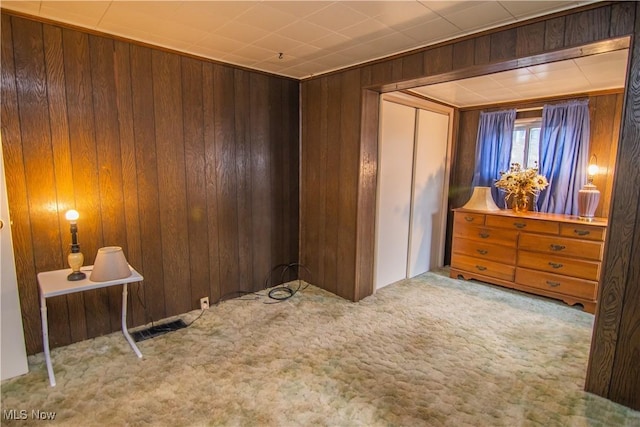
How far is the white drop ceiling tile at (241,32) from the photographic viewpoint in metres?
2.31

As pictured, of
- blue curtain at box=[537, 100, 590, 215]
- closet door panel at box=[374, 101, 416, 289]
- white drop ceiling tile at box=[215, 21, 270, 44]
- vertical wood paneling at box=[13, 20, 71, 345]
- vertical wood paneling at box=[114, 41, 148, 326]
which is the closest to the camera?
vertical wood paneling at box=[13, 20, 71, 345]

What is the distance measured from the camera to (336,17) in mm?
2152

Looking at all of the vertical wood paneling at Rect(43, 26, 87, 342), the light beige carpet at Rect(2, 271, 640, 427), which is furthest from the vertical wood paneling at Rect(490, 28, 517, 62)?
the vertical wood paneling at Rect(43, 26, 87, 342)

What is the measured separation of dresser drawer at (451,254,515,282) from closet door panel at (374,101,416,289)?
27.2 inches

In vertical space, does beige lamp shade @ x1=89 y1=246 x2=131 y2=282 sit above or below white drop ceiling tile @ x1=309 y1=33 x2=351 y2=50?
below

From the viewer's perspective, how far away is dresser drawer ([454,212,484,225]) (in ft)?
13.1

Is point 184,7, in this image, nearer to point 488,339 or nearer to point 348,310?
point 348,310

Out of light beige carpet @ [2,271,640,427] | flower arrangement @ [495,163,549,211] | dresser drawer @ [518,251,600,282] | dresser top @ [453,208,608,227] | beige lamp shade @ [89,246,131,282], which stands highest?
flower arrangement @ [495,163,549,211]

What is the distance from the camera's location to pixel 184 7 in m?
2.05

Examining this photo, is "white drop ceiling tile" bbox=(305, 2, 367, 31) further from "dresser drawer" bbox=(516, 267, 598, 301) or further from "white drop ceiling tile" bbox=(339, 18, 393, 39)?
"dresser drawer" bbox=(516, 267, 598, 301)

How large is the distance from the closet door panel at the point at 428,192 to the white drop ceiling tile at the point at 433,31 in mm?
1563

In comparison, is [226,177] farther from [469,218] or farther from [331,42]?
[469,218]

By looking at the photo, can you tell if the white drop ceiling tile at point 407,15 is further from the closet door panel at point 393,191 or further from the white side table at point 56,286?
the white side table at point 56,286

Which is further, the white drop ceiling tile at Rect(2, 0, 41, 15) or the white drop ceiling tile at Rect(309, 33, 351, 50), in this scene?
the white drop ceiling tile at Rect(309, 33, 351, 50)
